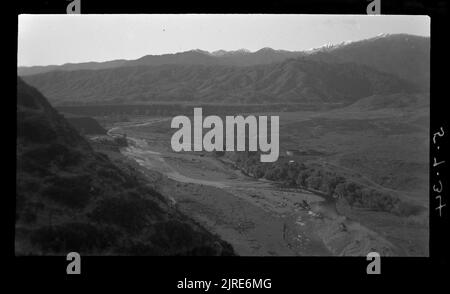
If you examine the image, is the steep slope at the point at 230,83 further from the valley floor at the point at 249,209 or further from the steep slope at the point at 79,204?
the steep slope at the point at 79,204

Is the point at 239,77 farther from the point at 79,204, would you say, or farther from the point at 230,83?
the point at 79,204

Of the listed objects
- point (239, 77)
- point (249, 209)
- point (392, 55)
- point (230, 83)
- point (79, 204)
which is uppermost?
point (392, 55)

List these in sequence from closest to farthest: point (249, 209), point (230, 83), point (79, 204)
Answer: point (79, 204) → point (249, 209) → point (230, 83)

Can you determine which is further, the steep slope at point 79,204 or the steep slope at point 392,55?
the steep slope at point 392,55

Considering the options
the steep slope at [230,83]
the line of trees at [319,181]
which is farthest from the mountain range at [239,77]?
the line of trees at [319,181]

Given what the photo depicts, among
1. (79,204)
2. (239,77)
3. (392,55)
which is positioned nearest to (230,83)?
(239,77)
